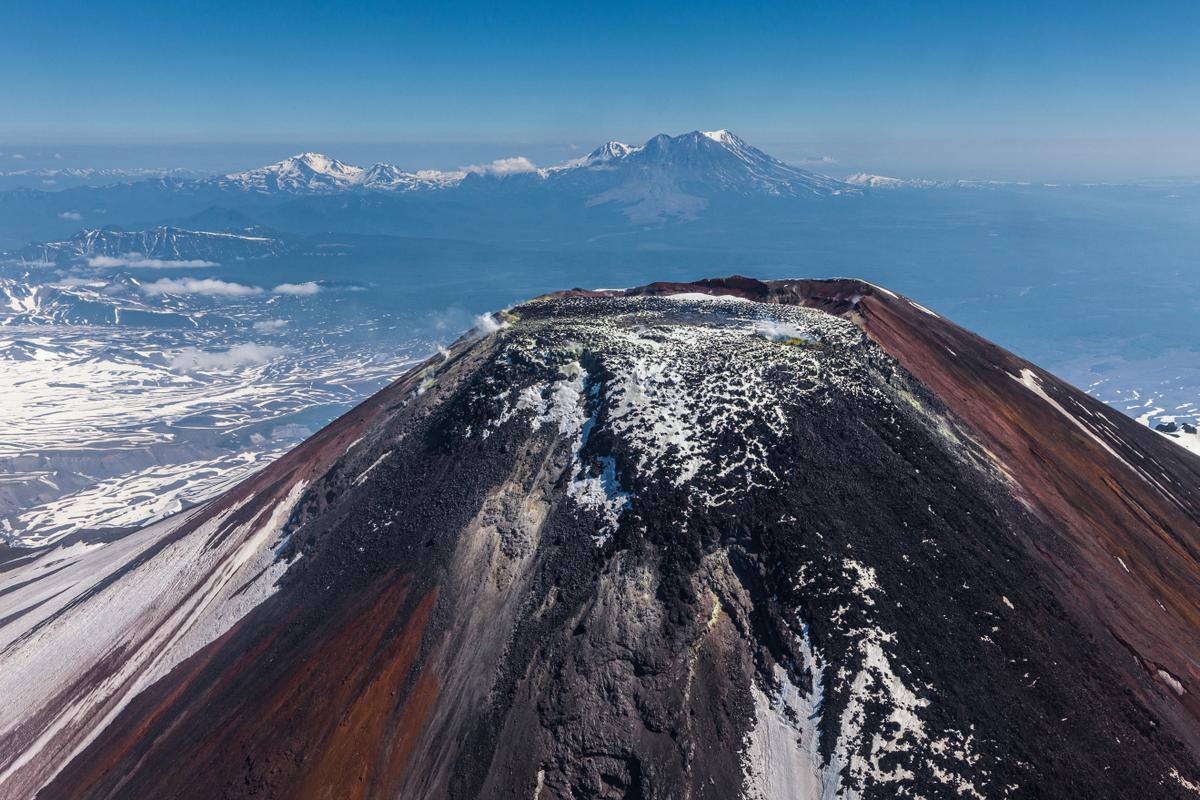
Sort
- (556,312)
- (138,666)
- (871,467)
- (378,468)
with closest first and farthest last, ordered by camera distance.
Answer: (871,467)
(138,666)
(378,468)
(556,312)

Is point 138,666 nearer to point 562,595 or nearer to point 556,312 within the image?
point 562,595

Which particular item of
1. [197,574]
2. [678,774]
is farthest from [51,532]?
[678,774]

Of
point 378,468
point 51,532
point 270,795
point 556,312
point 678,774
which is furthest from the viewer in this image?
point 51,532

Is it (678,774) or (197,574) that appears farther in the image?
(197,574)

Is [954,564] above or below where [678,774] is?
above

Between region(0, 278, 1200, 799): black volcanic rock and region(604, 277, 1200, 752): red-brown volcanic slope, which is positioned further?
region(604, 277, 1200, 752): red-brown volcanic slope

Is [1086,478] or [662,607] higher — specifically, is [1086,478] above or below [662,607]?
above

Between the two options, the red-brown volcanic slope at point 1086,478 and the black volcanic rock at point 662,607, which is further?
the red-brown volcanic slope at point 1086,478

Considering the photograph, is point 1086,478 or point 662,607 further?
point 1086,478
